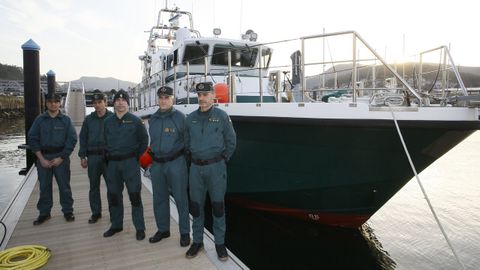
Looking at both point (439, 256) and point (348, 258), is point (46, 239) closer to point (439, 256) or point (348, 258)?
point (348, 258)

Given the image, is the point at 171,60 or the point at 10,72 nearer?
the point at 171,60

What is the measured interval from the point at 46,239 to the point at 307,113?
3.13 metres

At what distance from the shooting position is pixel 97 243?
3625 millimetres

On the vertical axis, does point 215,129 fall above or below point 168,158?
above

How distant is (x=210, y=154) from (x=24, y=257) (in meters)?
1.89

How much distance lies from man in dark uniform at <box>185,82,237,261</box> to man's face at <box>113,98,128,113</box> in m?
0.72

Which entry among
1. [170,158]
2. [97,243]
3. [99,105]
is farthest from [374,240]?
[99,105]

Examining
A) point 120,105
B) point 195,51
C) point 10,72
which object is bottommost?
point 120,105

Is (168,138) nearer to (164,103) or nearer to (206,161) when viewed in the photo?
(164,103)

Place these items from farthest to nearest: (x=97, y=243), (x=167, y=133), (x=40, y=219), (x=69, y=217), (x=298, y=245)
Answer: (x=298, y=245), (x=69, y=217), (x=40, y=219), (x=97, y=243), (x=167, y=133)

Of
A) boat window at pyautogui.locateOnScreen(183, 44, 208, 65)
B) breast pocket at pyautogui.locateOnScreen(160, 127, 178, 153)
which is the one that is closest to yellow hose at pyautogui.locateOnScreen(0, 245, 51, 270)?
breast pocket at pyautogui.locateOnScreen(160, 127, 178, 153)

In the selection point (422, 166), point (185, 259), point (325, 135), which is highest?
point (325, 135)

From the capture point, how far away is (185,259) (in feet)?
10.6

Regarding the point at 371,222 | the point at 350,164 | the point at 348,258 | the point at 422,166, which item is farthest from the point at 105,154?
the point at 371,222
